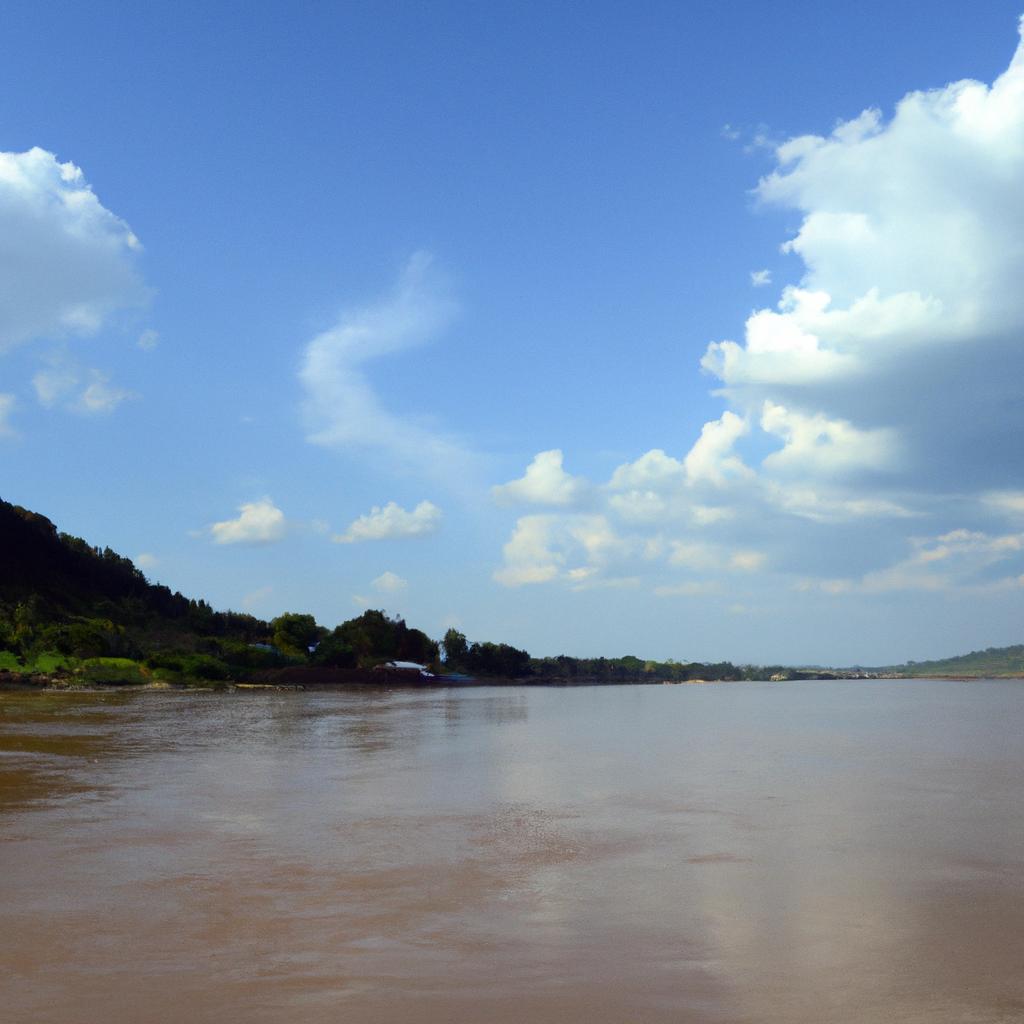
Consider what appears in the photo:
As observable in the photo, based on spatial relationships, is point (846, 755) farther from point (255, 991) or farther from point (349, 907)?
point (255, 991)

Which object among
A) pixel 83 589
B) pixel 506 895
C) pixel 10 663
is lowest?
pixel 506 895

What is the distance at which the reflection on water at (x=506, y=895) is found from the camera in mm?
7207

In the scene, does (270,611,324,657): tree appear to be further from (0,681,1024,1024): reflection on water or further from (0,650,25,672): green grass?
(0,681,1024,1024): reflection on water

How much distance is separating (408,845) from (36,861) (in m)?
5.17

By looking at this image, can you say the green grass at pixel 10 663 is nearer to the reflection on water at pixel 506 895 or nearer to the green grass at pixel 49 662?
the green grass at pixel 49 662

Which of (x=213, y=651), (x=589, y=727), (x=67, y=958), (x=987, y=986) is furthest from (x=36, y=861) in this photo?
(x=213, y=651)

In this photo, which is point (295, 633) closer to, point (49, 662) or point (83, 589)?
point (83, 589)

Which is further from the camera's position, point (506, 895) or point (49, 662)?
point (49, 662)

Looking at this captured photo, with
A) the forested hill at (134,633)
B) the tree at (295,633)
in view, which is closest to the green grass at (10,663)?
the forested hill at (134,633)

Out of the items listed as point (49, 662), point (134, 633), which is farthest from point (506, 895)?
point (134, 633)

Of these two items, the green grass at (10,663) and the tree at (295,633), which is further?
the tree at (295,633)

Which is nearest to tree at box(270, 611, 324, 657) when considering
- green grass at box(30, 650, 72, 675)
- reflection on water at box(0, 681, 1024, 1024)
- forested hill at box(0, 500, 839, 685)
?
forested hill at box(0, 500, 839, 685)

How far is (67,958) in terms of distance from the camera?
8.04m

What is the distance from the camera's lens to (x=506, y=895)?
10477mm
